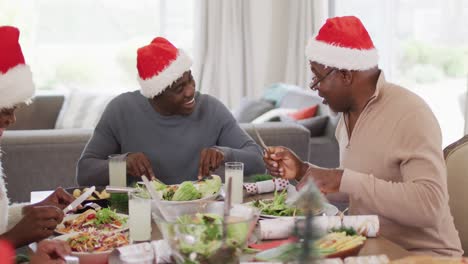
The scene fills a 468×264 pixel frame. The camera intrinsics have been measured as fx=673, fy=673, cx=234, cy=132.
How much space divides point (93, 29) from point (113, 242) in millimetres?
4858

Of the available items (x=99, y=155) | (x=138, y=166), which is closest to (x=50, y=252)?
(x=138, y=166)

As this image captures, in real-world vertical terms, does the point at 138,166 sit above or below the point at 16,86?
below

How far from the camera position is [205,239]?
129 centimetres

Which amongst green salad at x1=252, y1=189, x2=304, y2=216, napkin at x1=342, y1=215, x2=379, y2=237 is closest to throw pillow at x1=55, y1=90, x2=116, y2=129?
green salad at x1=252, y1=189, x2=304, y2=216

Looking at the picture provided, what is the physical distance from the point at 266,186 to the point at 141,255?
34.7 inches

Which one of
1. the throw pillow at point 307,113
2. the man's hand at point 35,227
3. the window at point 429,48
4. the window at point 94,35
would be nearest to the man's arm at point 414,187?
the man's hand at point 35,227

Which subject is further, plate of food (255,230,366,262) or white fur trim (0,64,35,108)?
white fur trim (0,64,35,108)

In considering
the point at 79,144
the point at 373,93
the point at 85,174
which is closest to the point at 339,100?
the point at 373,93

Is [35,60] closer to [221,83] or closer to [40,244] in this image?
[221,83]

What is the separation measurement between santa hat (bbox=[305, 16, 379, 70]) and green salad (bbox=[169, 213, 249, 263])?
90cm

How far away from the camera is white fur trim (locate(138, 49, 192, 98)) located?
2627 mm

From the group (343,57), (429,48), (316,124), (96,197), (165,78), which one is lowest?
(316,124)

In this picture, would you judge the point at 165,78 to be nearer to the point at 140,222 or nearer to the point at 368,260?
the point at 140,222

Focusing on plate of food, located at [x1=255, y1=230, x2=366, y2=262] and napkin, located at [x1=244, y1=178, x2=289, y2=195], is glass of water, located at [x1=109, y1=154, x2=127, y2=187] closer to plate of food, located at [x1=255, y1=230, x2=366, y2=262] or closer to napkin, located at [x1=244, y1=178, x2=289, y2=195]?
napkin, located at [x1=244, y1=178, x2=289, y2=195]
